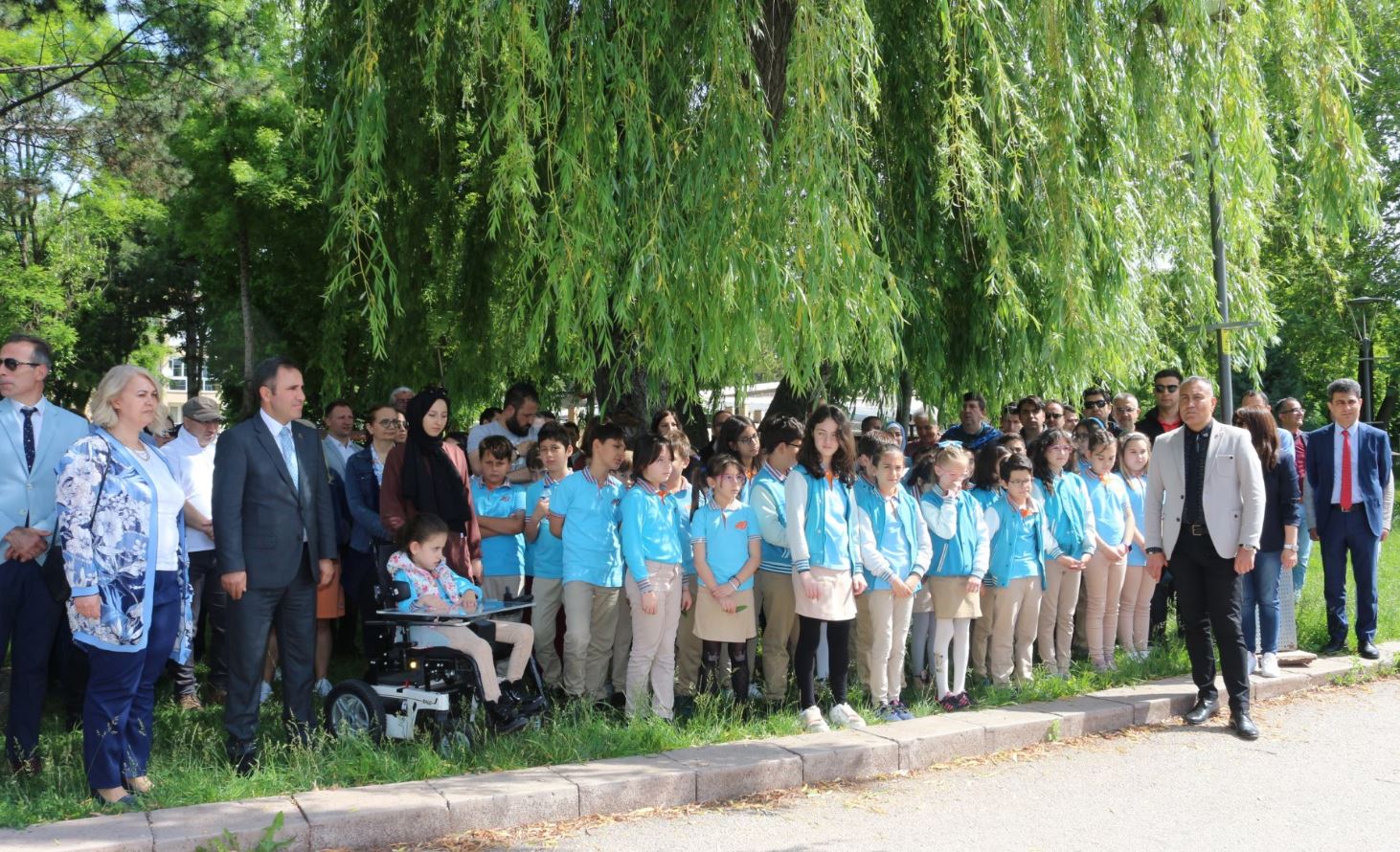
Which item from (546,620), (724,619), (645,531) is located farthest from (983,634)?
(546,620)

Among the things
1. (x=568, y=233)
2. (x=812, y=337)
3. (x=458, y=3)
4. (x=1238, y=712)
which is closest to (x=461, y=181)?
(x=458, y=3)

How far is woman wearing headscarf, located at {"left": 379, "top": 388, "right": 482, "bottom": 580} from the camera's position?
20.7 ft

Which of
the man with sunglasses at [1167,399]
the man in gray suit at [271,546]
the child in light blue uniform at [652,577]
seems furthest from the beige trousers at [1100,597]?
the man in gray suit at [271,546]

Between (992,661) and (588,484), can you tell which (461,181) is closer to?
(588,484)

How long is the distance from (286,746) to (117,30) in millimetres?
9729

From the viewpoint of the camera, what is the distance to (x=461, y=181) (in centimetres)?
876

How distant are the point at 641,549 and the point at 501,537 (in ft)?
4.94

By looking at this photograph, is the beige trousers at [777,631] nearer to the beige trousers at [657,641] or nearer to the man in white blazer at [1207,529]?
the beige trousers at [657,641]

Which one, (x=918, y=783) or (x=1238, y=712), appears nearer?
(x=918, y=783)

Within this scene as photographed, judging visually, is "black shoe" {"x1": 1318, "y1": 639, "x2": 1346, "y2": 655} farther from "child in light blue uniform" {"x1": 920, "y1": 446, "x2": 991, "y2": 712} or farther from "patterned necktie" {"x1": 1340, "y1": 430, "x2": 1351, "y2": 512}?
"child in light blue uniform" {"x1": 920, "y1": 446, "x2": 991, "y2": 712}

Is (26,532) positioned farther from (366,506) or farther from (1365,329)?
(1365,329)

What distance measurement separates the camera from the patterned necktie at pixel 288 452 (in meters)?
5.26

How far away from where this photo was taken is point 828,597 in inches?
235

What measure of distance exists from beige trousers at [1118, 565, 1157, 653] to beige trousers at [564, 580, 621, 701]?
144 inches
